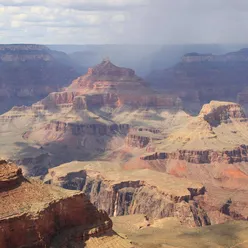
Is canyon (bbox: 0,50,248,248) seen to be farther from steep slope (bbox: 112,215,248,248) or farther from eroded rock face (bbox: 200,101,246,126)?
steep slope (bbox: 112,215,248,248)

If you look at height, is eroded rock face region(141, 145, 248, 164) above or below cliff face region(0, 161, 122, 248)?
below

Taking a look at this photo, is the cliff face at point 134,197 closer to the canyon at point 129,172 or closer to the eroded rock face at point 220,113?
the canyon at point 129,172

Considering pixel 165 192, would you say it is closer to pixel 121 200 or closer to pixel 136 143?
pixel 121 200

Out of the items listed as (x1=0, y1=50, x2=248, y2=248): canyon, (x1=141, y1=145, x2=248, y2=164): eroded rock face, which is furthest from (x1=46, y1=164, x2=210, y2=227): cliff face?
(x1=141, y1=145, x2=248, y2=164): eroded rock face

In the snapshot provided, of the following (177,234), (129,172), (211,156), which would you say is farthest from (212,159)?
(177,234)

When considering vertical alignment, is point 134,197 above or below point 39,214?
below

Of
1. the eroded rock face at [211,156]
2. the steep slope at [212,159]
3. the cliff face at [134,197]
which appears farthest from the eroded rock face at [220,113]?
the cliff face at [134,197]

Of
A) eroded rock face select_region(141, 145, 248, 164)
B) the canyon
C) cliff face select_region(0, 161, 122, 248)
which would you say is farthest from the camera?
eroded rock face select_region(141, 145, 248, 164)

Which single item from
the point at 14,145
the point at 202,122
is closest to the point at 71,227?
the point at 202,122

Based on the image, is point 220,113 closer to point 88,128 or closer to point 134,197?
point 88,128
